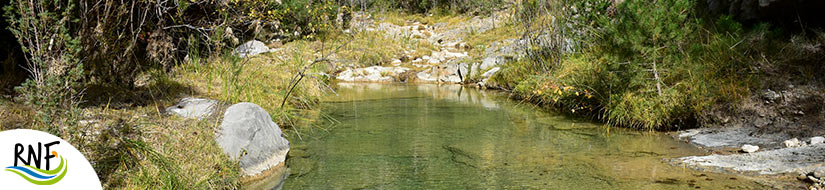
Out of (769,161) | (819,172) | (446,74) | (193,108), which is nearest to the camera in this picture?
(819,172)

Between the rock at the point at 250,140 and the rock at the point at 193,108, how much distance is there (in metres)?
0.19

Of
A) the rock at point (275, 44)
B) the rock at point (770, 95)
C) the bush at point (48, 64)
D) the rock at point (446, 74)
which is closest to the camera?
the bush at point (48, 64)

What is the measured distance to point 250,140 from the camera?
3514mm

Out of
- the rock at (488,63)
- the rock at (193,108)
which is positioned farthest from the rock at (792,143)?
the rock at (488,63)

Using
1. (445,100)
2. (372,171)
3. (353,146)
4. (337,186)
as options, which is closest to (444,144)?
(353,146)

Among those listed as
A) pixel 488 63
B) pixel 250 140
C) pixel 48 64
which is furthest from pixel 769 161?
pixel 488 63

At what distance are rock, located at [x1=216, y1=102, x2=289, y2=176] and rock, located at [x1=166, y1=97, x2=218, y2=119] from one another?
19cm

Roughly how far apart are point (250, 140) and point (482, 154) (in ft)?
5.85

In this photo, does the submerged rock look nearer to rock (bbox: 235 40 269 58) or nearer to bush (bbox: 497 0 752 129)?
bush (bbox: 497 0 752 129)

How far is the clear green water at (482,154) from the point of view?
3.42m

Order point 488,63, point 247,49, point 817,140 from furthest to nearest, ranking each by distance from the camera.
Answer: point 488,63
point 247,49
point 817,140

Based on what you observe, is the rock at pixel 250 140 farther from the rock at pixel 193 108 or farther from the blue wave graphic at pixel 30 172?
the blue wave graphic at pixel 30 172

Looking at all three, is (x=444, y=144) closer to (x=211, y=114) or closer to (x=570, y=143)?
(x=570, y=143)

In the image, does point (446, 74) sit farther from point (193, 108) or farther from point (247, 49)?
point (193, 108)
